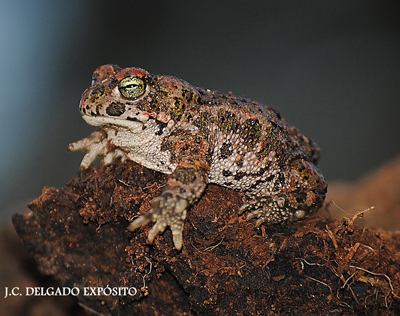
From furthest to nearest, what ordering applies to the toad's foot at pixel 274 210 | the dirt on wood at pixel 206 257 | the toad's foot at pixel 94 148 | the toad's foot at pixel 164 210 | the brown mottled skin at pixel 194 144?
1. the toad's foot at pixel 94 148
2. the toad's foot at pixel 274 210
3. the dirt on wood at pixel 206 257
4. the brown mottled skin at pixel 194 144
5. the toad's foot at pixel 164 210

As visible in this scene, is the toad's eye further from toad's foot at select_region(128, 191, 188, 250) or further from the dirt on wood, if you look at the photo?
toad's foot at select_region(128, 191, 188, 250)

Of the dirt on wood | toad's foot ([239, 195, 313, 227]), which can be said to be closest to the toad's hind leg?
toad's foot ([239, 195, 313, 227])

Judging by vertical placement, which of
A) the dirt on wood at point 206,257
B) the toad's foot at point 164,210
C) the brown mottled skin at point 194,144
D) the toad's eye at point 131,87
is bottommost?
the dirt on wood at point 206,257

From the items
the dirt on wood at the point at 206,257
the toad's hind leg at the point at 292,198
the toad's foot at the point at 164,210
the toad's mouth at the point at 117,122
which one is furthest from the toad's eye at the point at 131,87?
the toad's hind leg at the point at 292,198

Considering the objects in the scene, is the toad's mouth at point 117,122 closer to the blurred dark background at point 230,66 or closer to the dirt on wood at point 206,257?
the dirt on wood at point 206,257

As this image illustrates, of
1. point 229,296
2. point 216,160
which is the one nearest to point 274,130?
point 216,160

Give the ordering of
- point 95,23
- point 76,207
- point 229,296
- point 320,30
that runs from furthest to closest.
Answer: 1. point 320,30
2. point 95,23
3. point 76,207
4. point 229,296

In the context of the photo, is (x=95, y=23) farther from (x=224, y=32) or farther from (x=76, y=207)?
(x=76, y=207)
